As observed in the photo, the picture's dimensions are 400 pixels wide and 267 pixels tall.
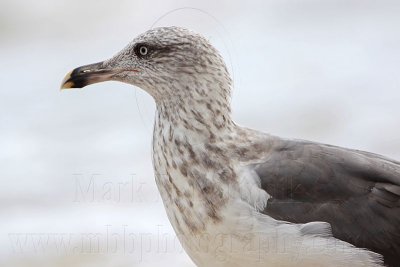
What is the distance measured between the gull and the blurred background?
277 centimetres

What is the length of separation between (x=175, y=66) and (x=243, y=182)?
739 millimetres

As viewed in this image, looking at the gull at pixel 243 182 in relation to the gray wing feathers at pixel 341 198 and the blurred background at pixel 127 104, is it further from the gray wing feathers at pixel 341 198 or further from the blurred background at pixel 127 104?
the blurred background at pixel 127 104

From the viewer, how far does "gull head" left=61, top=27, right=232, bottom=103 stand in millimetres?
5789

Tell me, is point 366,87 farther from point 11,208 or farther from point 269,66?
point 11,208

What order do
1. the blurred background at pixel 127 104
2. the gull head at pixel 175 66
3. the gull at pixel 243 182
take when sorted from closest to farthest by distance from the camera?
1. the gull at pixel 243 182
2. the gull head at pixel 175 66
3. the blurred background at pixel 127 104

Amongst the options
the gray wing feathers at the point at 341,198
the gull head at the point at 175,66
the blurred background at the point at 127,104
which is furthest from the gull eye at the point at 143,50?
the blurred background at the point at 127,104

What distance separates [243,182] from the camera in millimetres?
5477

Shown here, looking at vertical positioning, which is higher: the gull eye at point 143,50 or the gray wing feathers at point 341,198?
the gull eye at point 143,50

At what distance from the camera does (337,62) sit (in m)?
13.4

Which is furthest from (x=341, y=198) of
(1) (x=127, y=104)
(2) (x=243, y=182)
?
(1) (x=127, y=104)

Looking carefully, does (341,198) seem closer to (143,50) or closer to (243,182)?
(243,182)

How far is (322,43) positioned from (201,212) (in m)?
9.04

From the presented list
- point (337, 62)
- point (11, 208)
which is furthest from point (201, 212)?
point (337, 62)

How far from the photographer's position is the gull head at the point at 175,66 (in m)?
5.79
